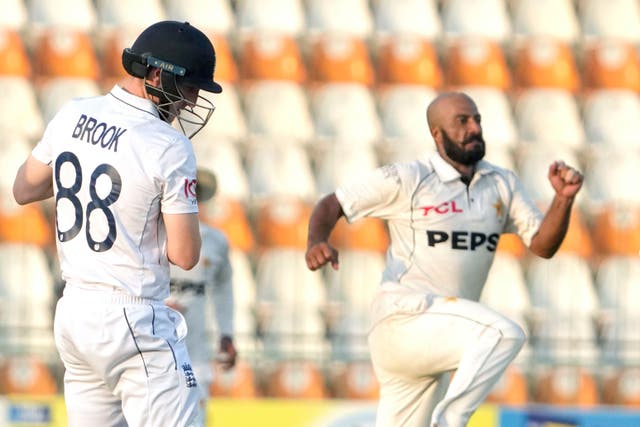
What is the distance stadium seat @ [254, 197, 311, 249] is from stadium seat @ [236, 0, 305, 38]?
195 cm

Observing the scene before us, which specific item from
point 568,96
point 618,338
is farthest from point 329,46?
point 618,338

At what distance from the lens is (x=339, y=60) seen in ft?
42.3

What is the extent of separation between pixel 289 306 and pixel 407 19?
354cm

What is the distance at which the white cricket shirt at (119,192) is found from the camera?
4.21 meters

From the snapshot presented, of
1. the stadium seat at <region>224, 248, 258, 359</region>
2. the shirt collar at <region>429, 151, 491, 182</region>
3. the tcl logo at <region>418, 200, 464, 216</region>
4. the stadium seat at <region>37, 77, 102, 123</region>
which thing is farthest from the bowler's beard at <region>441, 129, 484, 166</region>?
the stadium seat at <region>37, 77, 102, 123</region>

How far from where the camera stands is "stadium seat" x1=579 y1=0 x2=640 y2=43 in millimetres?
13859

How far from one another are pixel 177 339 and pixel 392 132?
8.56 m

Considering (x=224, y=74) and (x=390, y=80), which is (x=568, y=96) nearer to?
(x=390, y=80)

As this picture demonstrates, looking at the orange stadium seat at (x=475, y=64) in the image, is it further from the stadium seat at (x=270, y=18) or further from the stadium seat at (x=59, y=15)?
the stadium seat at (x=59, y=15)

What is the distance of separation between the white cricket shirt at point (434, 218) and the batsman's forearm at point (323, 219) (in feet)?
0.13

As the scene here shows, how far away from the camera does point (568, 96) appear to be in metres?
13.4

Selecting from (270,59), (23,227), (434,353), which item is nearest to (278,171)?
(270,59)

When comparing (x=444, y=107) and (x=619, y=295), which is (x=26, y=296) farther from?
(x=444, y=107)

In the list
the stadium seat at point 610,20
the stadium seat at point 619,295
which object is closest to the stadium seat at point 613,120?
the stadium seat at point 610,20
